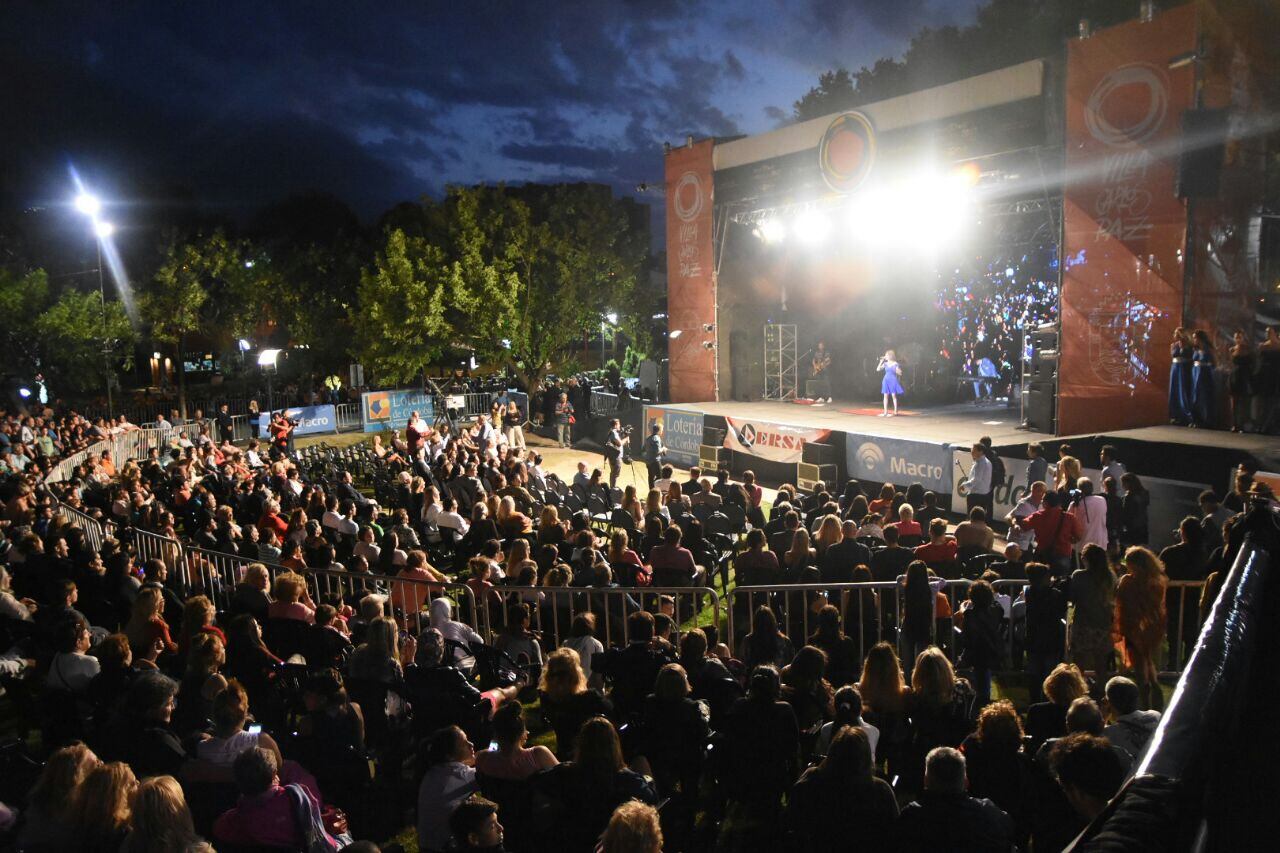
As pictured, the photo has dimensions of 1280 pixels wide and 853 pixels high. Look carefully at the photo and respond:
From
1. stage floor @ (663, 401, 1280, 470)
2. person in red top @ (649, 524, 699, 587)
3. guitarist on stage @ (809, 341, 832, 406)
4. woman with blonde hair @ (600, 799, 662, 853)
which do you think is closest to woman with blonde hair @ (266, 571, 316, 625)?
person in red top @ (649, 524, 699, 587)

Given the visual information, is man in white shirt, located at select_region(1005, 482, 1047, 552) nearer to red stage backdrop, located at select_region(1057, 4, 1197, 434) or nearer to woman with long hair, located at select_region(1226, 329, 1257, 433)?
A: woman with long hair, located at select_region(1226, 329, 1257, 433)

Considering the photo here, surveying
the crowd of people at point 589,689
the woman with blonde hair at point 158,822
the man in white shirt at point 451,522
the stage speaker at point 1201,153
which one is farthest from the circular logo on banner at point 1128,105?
the woman with blonde hair at point 158,822

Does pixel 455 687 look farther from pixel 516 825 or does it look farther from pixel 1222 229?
pixel 1222 229

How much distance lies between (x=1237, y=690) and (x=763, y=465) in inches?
595

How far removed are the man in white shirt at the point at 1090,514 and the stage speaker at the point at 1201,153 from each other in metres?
6.88

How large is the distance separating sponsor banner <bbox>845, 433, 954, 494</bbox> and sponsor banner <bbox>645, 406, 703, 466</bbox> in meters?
4.69

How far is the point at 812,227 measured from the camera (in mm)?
20594

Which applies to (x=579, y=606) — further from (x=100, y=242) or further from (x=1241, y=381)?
(x=100, y=242)

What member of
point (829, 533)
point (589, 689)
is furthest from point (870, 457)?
point (589, 689)

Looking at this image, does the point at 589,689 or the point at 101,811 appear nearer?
the point at 101,811

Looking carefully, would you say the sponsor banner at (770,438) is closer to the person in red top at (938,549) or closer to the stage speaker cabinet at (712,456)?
the stage speaker cabinet at (712,456)

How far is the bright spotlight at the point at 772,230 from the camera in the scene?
2144cm

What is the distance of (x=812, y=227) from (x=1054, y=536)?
13.8 meters

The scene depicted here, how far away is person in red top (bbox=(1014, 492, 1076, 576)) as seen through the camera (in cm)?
805
